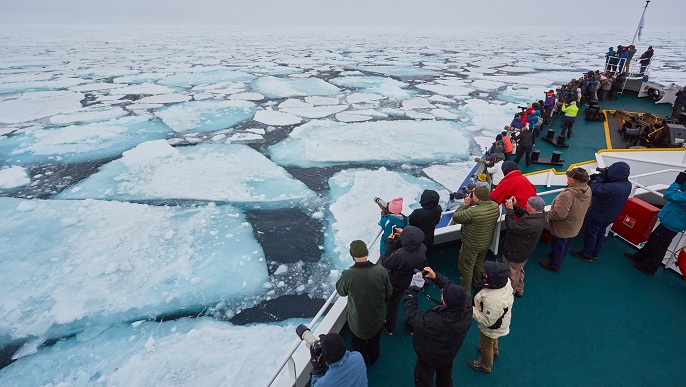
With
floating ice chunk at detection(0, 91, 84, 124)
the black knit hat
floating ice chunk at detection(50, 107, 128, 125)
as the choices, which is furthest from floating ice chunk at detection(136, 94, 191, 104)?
the black knit hat

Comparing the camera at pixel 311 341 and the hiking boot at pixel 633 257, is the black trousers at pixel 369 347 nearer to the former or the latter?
the camera at pixel 311 341

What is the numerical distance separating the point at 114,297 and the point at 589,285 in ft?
16.0

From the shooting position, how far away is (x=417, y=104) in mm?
12352

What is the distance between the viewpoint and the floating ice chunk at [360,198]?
16.5 feet

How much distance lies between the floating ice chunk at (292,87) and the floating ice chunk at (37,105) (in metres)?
6.58

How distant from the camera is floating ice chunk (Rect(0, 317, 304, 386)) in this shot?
3.13m

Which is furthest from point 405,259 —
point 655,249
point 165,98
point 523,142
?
point 165,98

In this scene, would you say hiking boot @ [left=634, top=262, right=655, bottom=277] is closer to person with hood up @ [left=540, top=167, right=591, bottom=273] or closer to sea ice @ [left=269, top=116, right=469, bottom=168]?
person with hood up @ [left=540, top=167, right=591, bottom=273]

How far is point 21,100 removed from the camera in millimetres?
13195

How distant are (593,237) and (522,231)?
1254 millimetres

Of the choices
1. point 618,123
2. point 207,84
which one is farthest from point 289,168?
point 207,84

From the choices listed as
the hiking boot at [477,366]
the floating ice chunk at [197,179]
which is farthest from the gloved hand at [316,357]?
the floating ice chunk at [197,179]

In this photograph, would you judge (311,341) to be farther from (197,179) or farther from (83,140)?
(83,140)

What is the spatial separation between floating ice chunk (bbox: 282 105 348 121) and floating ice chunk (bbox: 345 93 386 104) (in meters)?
0.96
